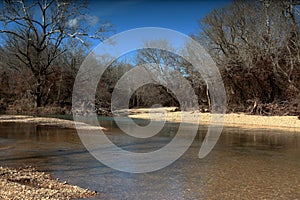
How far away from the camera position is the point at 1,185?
4816 millimetres

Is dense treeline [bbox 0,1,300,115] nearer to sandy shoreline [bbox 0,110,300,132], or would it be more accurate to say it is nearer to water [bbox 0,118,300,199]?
sandy shoreline [bbox 0,110,300,132]

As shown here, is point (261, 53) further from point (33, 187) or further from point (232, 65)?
point (33, 187)

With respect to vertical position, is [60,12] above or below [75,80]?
above

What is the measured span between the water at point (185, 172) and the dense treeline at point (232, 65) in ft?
45.5

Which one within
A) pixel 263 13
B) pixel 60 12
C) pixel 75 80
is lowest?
pixel 75 80

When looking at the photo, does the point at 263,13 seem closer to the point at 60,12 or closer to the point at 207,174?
the point at 60,12

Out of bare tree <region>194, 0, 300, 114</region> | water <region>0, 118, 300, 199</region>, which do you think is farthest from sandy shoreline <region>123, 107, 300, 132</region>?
water <region>0, 118, 300, 199</region>

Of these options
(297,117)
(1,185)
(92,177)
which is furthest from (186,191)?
(297,117)

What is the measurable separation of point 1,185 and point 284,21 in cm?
2694

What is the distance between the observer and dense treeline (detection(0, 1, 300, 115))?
2398 centimetres

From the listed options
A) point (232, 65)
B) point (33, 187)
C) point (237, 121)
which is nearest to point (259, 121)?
point (237, 121)

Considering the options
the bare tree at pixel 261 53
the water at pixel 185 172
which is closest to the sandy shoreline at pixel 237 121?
the bare tree at pixel 261 53

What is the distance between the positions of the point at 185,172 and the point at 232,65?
22047 millimetres

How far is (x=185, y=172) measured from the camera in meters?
6.82
